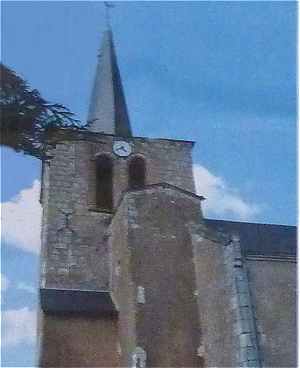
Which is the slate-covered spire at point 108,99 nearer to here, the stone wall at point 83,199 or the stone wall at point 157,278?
the stone wall at point 83,199

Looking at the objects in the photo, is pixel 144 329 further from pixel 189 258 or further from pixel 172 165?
pixel 172 165

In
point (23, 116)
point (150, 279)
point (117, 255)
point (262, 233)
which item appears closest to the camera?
point (23, 116)

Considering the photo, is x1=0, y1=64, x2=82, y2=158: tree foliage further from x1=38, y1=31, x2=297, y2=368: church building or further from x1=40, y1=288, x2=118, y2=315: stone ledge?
x1=40, y1=288, x2=118, y2=315: stone ledge

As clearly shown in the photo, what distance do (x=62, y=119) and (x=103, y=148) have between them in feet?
29.2

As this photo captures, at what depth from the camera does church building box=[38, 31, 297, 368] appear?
905 centimetres

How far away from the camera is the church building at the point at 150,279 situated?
9.05 meters

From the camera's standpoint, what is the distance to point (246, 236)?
12.9m

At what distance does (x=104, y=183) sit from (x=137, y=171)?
880mm

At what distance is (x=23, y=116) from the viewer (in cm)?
471

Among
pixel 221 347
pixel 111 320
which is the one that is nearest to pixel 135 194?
pixel 111 320

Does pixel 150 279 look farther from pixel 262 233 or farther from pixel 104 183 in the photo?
pixel 262 233

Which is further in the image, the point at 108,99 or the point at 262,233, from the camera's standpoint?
the point at 108,99

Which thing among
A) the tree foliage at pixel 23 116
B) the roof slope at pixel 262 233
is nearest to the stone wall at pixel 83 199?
the roof slope at pixel 262 233

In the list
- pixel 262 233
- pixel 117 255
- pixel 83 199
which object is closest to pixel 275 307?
pixel 117 255
